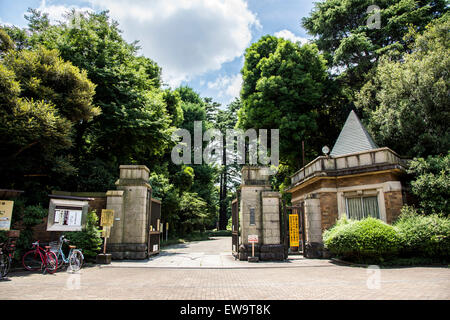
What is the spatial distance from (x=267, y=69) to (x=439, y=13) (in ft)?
48.6

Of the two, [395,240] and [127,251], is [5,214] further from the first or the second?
[395,240]

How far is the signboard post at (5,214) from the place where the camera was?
9.62m

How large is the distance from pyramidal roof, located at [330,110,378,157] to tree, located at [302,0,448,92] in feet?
23.7

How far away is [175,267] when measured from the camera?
429 inches

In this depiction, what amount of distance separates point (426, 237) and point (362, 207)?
362 centimetres

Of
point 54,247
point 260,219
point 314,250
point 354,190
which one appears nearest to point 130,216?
point 54,247

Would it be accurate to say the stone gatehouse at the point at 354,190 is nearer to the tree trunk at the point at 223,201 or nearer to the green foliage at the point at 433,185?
the green foliage at the point at 433,185

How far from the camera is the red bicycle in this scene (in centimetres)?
907

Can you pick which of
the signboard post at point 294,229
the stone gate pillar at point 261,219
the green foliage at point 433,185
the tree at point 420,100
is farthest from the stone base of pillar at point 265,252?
the tree at point 420,100

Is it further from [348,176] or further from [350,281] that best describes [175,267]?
[348,176]

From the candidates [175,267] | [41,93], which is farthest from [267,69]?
[175,267]

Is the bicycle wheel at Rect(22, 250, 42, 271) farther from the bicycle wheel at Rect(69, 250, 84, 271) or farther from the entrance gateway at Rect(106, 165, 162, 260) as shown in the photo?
the entrance gateway at Rect(106, 165, 162, 260)

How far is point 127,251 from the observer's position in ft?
41.9
